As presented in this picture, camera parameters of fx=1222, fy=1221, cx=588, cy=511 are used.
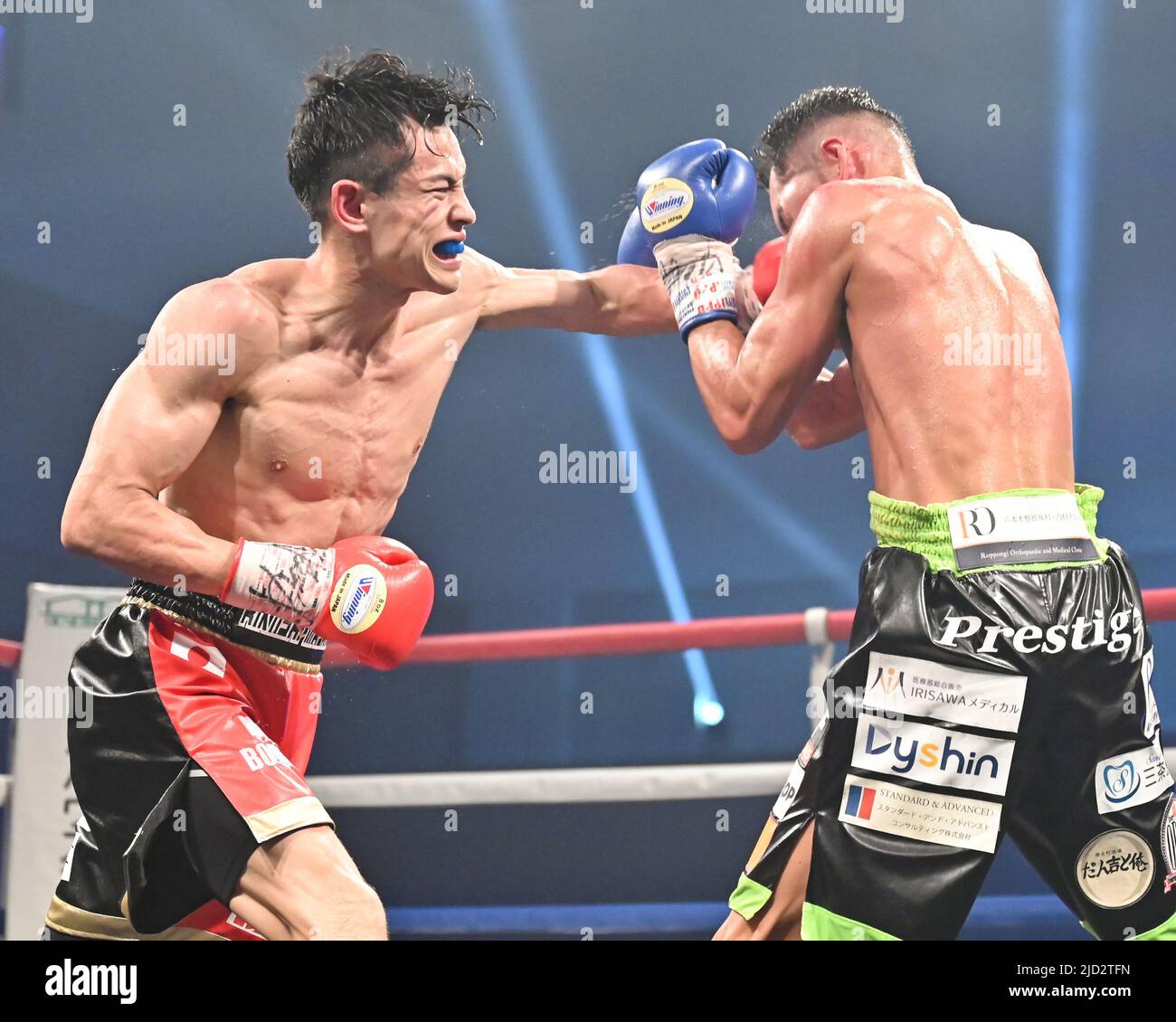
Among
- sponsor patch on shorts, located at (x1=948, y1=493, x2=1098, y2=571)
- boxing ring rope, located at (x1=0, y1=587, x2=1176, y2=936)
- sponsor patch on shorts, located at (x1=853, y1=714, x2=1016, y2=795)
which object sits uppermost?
sponsor patch on shorts, located at (x1=948, y1=493, x2=1098, y2=571)

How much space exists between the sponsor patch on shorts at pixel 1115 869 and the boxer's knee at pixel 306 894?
2.95 feet

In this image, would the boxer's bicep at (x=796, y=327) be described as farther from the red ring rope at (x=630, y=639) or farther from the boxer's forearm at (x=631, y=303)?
the red ring rope at (x=630, y=639)

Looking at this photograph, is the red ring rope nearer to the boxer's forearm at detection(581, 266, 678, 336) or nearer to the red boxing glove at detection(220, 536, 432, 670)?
the boxer's forearm at detection(581, 266, 678, 336)

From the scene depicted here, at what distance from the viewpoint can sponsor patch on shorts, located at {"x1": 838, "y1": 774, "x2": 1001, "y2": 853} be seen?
1.47 m

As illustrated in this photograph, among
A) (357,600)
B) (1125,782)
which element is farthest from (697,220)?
(1125,782)

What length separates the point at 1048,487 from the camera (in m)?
1.60

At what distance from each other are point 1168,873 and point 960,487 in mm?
538

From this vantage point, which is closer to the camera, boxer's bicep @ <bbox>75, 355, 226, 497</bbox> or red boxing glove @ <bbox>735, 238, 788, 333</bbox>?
boxer's bicep @ <bbox>75, 355, 226, 497</bbox>

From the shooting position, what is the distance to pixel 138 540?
1744 millimetres

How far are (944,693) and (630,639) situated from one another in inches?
51.2

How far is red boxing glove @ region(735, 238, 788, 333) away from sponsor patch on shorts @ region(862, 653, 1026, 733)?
0.71 meters

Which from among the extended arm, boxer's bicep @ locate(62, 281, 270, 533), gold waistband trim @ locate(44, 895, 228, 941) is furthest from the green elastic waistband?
gold waistband trim @ locate(44, 895, 228, 941)

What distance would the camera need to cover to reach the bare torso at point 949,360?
5.23 feet
